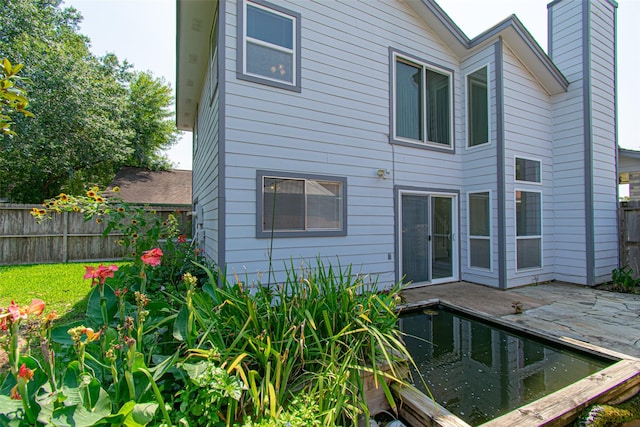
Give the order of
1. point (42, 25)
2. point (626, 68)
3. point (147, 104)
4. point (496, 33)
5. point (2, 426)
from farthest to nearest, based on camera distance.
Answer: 1. point (147, 104)
2. point (42, 25)
3. point (626, 68)
4. point (496, 33)
5. point (2, 426)

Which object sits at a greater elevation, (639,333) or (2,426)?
(2,426)

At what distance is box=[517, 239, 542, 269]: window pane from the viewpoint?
20.6ft

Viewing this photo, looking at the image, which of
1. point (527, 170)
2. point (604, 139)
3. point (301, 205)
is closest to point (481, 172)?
point (527, 170)

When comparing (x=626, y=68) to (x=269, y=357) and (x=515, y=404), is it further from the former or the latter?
(x=269, y=357)

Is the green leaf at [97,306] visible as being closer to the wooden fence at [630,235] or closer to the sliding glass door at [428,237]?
the sliding glass door at [428,237]

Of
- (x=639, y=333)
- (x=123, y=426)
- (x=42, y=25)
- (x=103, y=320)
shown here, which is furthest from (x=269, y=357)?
(x=42, y=25)

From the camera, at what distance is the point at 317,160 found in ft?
16.6

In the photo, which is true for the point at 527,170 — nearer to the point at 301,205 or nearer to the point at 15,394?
the point at 301,205

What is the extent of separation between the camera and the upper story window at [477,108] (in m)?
6.42

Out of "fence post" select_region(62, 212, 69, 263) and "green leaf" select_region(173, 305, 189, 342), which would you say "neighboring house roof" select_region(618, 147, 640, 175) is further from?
"fence post" select_region(62, 212, 69, 263)

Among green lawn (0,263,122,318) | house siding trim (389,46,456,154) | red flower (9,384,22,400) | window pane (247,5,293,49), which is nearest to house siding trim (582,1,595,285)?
house siding trim (389,46,456,154)

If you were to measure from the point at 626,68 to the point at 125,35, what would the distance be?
1544cm

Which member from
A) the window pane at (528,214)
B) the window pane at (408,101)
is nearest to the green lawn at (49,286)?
the window pane at (408,101)

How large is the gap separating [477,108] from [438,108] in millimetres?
849
